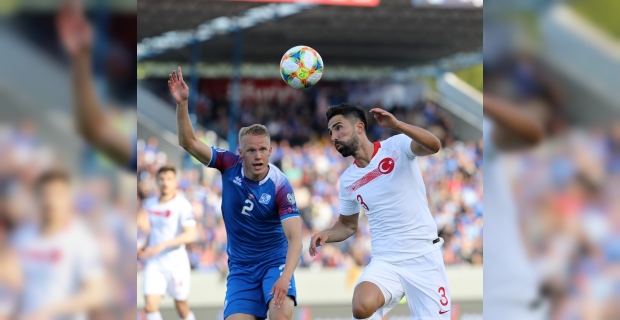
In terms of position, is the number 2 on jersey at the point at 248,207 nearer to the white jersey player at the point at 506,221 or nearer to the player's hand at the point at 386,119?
the player's hand at the point at 386,119

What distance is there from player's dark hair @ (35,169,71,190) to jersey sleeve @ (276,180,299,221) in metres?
4.75

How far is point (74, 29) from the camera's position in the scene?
1.61 m

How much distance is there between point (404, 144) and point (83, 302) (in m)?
5.05

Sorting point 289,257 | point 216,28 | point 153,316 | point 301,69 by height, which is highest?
point 216,28

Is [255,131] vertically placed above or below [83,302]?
above

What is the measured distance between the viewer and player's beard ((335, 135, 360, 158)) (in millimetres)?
6617

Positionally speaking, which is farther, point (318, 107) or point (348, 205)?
point (318, 107)

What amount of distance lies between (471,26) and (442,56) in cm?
532

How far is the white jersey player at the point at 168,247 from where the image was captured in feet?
Result: 33.3

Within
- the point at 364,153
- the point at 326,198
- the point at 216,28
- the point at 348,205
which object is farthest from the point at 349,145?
the point at 216,28

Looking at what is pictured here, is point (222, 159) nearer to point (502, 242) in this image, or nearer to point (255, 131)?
point (255, 131)

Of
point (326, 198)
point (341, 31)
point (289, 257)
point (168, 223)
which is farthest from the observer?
point (341, 31)

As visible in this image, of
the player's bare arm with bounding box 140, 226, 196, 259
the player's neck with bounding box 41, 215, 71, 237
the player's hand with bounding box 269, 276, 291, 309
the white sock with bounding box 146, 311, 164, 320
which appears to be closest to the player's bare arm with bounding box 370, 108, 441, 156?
the player's hand with bounding box 269, 276, 291, 309

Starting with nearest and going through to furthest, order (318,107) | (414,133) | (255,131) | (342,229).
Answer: (414,133) < (255,131) < (342,229) < (318,107)
